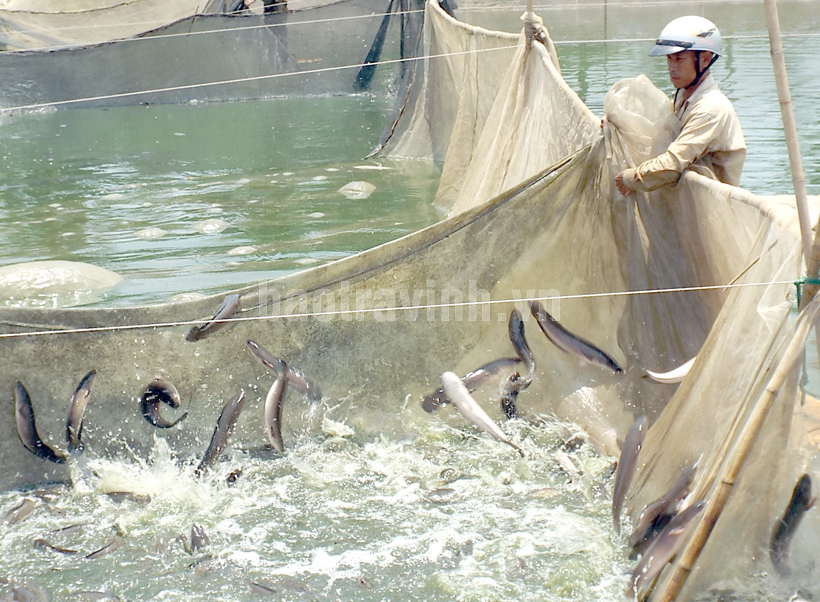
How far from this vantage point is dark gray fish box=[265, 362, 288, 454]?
437cm

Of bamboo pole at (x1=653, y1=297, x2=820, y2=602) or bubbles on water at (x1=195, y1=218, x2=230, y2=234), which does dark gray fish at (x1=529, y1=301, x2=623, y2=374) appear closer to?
bamboo pole at (x1=653, y1=297, x2=820, y2=602)

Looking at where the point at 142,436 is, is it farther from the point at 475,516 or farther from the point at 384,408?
the point at 475,516

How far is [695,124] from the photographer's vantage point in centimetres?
390

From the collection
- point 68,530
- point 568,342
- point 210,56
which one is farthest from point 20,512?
point 210,56

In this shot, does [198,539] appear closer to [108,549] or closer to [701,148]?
[108,549]

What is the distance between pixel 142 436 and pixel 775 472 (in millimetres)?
3103

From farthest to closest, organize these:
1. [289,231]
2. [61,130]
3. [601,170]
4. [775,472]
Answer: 1. [61,130]
2. [289,231]
3. [601,170]
4. [775,472]

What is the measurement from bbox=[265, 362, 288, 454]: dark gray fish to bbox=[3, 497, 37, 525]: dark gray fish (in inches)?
47.6

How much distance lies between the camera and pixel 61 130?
48.4ft

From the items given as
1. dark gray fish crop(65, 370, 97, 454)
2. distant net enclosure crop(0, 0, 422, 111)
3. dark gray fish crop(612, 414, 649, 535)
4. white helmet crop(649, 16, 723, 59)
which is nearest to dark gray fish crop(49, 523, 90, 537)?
dark gray fish crop(65, 370, 97, 454)

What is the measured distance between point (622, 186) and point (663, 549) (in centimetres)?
184

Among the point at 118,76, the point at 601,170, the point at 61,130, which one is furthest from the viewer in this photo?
the point at 118,76

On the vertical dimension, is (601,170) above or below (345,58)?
below

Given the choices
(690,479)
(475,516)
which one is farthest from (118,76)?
(690,479)
